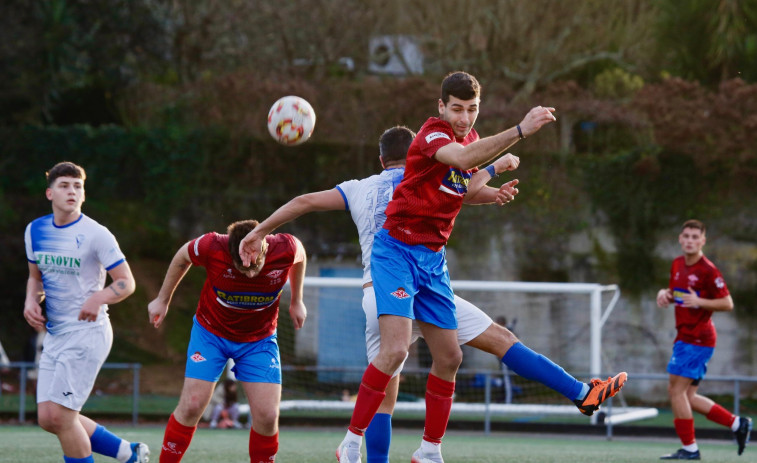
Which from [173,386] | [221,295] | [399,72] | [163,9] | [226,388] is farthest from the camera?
[399,72]

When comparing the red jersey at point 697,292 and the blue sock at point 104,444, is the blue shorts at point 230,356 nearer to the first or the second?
the blue sock at point 104,444

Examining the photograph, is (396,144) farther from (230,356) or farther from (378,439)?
(378,439)

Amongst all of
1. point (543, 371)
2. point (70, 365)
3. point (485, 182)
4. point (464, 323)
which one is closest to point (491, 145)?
point (485, 182)

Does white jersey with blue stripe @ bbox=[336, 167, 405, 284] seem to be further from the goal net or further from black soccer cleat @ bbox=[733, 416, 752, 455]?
the goal net

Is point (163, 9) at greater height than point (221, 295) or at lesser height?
greater

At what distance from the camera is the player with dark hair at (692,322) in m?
9.69

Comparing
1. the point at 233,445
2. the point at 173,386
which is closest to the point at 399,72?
the point at 173,386

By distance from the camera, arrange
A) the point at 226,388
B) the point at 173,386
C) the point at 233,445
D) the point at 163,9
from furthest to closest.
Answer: the point at 163,9 < the point at 173,386 < the point at 226,388 < the point at 233,445

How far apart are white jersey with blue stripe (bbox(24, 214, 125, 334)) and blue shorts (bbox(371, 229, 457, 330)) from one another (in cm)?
187

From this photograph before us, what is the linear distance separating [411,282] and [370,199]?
0.92m

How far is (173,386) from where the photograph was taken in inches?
742

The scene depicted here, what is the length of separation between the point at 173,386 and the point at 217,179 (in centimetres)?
422

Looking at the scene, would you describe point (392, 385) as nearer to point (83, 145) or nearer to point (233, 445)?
point (233, 445)

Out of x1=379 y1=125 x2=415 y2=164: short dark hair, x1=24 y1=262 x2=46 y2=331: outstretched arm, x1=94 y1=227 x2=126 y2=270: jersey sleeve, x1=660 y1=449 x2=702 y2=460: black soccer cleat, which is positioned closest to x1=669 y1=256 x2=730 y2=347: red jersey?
x1=660 y1=449 x2=702 y2=460: black soccer cleat
